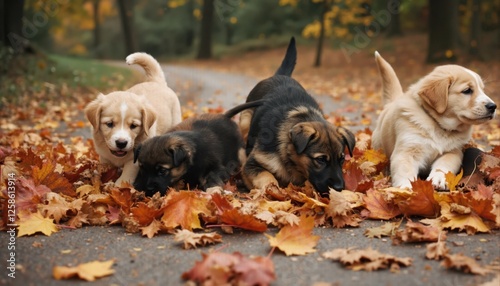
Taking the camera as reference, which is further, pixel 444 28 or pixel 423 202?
pixel 444 28

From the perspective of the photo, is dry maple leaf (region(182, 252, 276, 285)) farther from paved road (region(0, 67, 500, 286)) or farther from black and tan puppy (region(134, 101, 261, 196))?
black and tan puppy (region(134, 101, 261, 196))

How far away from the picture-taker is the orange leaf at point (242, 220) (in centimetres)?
383

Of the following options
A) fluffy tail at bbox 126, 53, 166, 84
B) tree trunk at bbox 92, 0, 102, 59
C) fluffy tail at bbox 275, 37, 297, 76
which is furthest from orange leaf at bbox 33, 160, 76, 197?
tree trunk at bbox 92, 0, 102, 59

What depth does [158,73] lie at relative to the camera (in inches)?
293

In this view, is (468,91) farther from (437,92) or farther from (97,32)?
(97,32)

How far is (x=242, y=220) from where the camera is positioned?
3857 mm

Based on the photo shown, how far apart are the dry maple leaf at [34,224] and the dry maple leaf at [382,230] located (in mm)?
2436

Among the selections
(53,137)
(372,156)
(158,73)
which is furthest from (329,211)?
(53,137)

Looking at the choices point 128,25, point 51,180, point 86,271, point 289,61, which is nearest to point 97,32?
point 128,25

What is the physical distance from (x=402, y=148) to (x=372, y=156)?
0.73 meters

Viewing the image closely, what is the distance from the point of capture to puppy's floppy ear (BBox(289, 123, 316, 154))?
459cm

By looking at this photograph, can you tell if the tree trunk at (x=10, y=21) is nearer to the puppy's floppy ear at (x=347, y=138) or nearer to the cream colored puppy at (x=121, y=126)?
the cream colored puppy at (x=121, y=126)

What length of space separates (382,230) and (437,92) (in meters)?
2.07

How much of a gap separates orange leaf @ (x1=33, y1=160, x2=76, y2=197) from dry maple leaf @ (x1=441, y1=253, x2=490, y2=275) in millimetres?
3352
